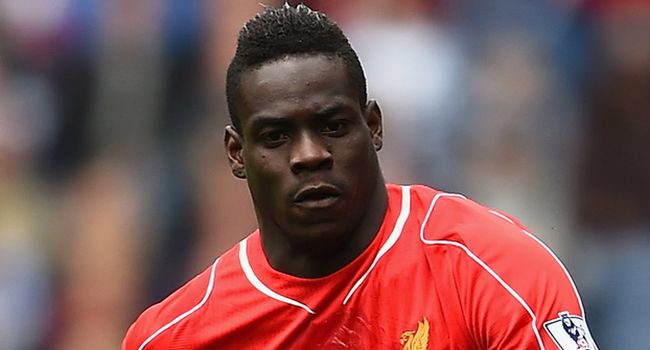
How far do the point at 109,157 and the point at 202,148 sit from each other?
55cm

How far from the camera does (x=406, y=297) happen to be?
342cm

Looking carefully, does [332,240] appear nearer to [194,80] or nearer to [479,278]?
[479,278]

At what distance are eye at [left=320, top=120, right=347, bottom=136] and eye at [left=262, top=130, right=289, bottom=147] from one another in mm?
114

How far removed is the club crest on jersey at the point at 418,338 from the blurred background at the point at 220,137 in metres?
2.64

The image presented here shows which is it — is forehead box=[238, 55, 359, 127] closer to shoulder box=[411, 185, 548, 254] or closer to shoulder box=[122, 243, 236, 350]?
shoulder box=[411, 185, 548, 254]

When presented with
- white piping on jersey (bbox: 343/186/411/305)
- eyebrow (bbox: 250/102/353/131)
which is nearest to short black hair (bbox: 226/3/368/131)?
eyebrow (bbox: 250/102/353/131)

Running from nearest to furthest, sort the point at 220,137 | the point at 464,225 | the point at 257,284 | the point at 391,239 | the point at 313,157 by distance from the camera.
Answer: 1. the point at 313,157
2. the point at 464,225
3. the point at 391,239
4. the point at 257,284
5. the point at 220,137

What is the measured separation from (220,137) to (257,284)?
2.89m

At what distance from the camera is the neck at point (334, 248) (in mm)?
3547

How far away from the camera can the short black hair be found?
3.53 metres

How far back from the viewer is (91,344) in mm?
6348

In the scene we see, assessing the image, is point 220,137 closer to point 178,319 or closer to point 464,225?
point 178,319

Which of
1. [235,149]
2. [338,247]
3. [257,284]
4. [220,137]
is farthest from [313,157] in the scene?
[220,137]

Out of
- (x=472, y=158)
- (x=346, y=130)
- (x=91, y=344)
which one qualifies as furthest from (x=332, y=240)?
(x=91, y=344)
